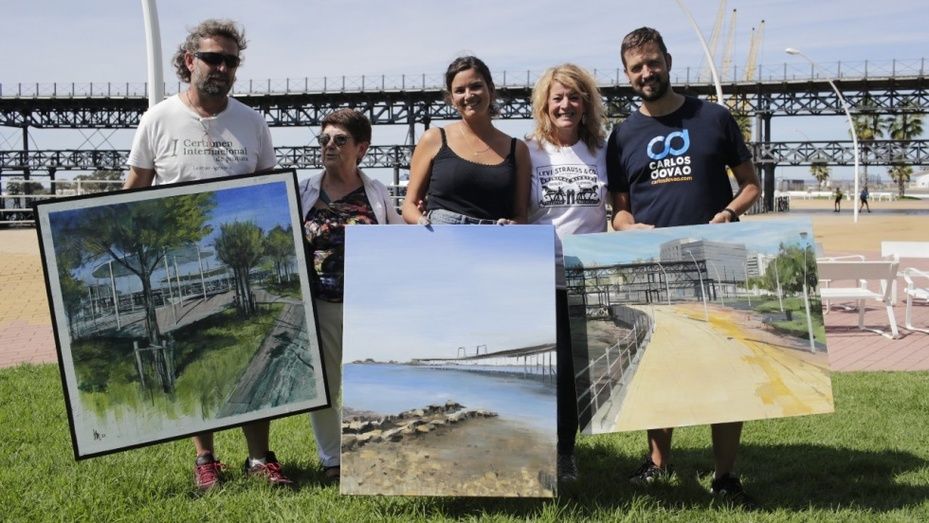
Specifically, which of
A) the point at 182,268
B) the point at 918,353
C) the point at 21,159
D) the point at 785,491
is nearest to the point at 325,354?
the point at 182,268

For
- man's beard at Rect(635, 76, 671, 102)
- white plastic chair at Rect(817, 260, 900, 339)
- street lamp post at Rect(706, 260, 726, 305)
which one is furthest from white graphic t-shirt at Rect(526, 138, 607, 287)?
white plastic chair at Rect(817, 260, 900, 339)

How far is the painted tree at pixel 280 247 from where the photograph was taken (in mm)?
4312

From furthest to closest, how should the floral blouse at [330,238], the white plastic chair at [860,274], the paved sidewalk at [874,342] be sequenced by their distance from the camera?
the white plastic chair at [860,274], the paved sidewalk at [874,342], the floral blouse at [330,238]

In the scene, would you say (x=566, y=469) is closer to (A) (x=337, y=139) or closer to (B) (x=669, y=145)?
(B) (x=669, y=145)

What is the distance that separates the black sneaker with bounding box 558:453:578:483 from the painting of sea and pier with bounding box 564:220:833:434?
1.52 feet

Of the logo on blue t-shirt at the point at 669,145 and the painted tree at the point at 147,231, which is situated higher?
the logo on blue t-shirt at the point at 669,145

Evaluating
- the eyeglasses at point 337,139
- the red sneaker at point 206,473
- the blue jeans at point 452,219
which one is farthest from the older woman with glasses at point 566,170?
the red sneaker at point 206,473

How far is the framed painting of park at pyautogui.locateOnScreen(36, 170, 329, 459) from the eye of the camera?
13.6 feet

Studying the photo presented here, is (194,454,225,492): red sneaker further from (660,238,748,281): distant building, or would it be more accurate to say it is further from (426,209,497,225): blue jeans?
(660,238,748,281): distant building

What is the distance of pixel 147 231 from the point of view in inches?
167

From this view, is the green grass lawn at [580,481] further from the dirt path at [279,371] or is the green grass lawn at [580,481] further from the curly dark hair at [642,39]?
the curly dark hair at [642,39]

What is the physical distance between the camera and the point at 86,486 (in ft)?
15.0

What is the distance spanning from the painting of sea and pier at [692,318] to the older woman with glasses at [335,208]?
1.09 meters

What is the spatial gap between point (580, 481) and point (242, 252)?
6.93 ft
